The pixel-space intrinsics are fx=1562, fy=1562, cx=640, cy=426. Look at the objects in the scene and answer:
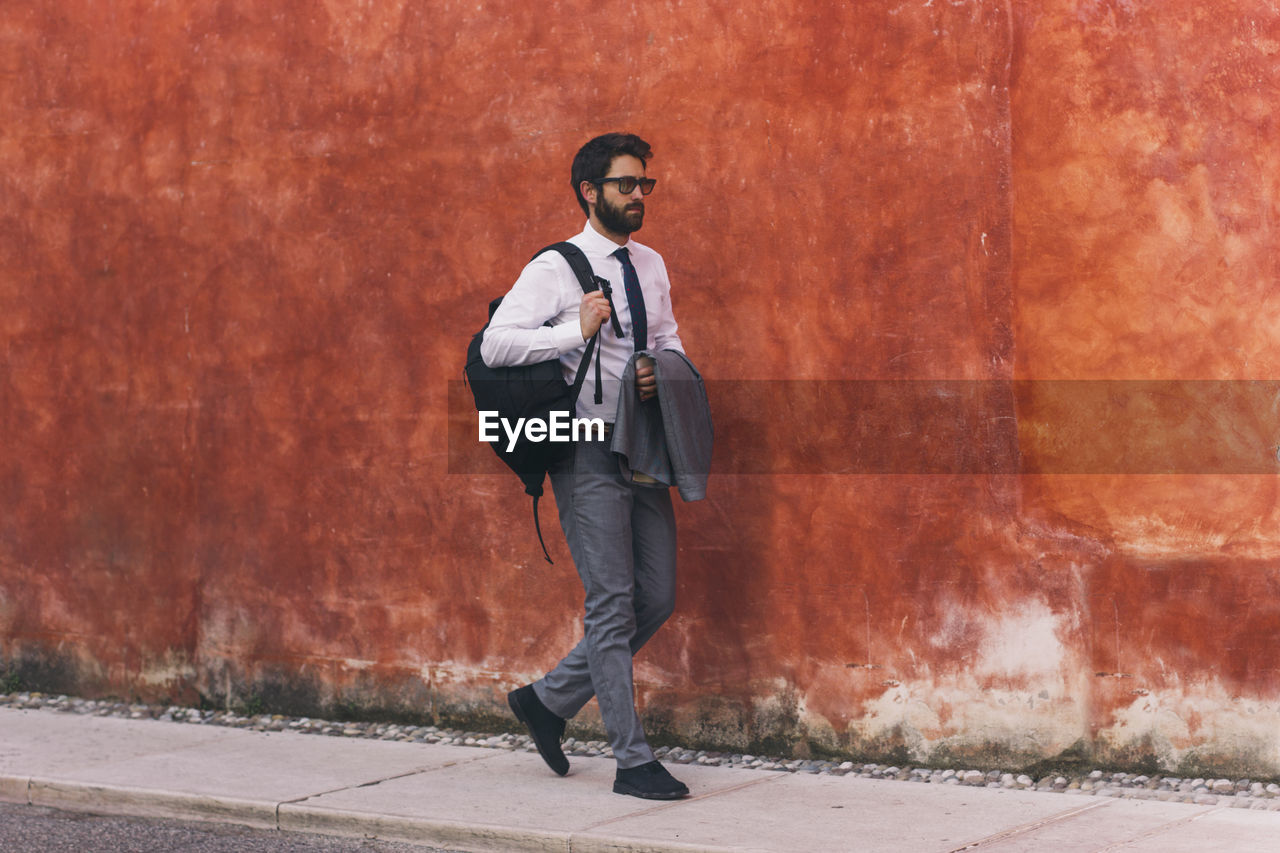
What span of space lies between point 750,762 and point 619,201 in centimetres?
204

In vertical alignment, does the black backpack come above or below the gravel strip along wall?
above

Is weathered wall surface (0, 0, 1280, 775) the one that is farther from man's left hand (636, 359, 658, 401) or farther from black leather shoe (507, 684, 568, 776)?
man's left hand (636, 359, 658, 401)

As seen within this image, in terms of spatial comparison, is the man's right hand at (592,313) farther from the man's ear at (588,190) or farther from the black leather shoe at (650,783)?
the black leather shoe at (650,783)

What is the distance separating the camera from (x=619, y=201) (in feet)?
16.8

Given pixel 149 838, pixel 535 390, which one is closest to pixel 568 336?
pixel 535 390

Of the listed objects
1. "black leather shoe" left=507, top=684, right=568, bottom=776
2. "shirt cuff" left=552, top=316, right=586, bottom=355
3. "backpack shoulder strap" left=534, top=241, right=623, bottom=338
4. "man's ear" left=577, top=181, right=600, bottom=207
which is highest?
"man's ear" left=577, top=181, right=600, bottom=207

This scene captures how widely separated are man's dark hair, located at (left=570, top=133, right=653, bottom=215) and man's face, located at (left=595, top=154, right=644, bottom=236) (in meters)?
0.02

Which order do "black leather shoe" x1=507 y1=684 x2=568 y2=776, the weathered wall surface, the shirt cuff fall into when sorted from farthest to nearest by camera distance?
"black leather shoe" x1=507 y1=684 x2=568 y2=776
the weathered wall surface
the shirt cuff

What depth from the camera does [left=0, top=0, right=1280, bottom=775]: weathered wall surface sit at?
505cm

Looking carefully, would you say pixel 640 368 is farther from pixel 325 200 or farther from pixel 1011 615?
pixel 325 200

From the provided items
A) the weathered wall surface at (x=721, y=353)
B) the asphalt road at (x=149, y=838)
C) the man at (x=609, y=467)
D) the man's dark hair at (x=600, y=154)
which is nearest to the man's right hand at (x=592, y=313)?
the man at (x=609, y=467)

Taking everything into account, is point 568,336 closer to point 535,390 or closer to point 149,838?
point 535,390

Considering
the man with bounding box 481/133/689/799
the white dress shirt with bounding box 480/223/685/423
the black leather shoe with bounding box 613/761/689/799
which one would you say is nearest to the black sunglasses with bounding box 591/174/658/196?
the man with bounding box 481/133/689/799

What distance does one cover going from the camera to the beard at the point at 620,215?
16.9 feet
